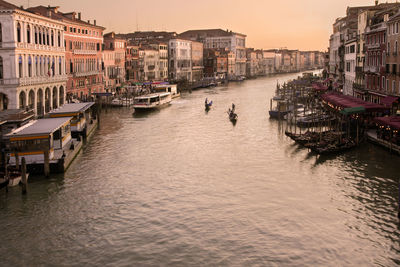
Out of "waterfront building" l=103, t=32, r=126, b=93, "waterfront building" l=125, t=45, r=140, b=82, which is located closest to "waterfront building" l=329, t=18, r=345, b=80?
"waterfront building" l=103, t=32, r=126, b=93

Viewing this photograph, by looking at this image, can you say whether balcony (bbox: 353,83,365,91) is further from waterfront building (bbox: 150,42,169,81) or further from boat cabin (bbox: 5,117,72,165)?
waterfront building (bbox: 150,42,169,81)

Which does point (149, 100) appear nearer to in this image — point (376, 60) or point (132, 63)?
point (376, 60)

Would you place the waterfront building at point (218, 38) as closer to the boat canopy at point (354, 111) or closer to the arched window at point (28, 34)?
the arched window at point (28, 34)

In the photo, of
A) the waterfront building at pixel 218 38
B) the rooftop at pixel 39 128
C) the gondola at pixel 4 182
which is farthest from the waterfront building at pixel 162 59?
the gondola at pixel 4 182

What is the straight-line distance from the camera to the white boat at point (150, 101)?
40656 millimetres

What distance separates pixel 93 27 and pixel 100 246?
127ft

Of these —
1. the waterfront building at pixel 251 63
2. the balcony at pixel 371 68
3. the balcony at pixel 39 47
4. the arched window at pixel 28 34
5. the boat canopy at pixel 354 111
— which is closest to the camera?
A: the boat canopy at pixel 354 111

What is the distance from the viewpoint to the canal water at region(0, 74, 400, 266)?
1134 cm

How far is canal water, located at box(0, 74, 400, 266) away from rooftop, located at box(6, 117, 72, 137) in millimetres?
1784

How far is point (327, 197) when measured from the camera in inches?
605

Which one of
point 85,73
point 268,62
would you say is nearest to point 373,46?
point 85,73

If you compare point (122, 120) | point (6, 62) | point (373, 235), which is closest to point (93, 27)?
point (122, 120)

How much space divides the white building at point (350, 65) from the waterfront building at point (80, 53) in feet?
75.7

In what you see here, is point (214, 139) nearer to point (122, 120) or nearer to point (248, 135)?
point (248, 135)
